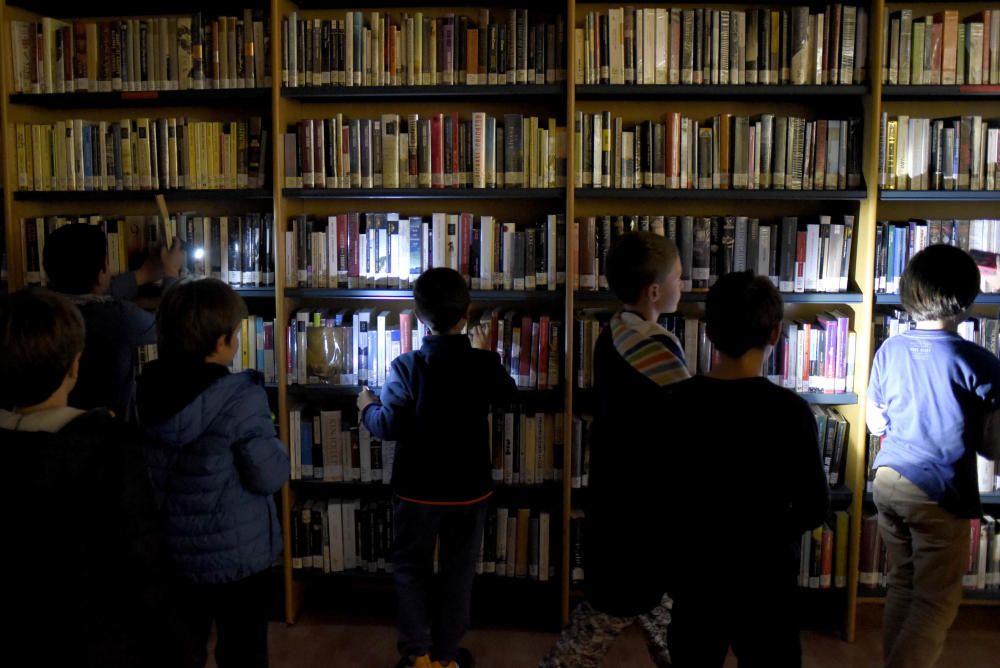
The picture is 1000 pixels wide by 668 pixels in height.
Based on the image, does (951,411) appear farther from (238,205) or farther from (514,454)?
(238,205)

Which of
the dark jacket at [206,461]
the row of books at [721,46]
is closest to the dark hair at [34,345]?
the dark jacket at [206,461]

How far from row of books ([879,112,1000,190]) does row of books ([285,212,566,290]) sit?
1.15 metres

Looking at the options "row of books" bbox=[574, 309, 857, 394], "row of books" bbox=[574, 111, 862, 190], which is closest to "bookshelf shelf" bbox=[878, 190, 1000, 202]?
"row of books" bbox=[574, 111, 862, 190]

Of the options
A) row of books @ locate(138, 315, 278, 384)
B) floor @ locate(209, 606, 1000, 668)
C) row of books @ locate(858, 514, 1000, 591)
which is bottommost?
floor @ locate(209, 606, 1000, 668)

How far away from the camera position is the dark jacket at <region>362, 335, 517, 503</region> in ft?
8.43

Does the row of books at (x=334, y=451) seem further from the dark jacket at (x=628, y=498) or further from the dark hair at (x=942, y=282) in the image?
the dark hair at (x=942, y=282)

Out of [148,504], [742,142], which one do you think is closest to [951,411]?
[742,142]

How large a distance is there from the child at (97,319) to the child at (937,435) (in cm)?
232

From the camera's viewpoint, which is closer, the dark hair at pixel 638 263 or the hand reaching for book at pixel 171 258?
the dark hair at pixel 638 263

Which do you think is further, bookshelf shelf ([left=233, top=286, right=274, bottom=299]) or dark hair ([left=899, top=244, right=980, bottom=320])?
bookshelf shelf ([left=233, top=286, right=274, bottom=299])

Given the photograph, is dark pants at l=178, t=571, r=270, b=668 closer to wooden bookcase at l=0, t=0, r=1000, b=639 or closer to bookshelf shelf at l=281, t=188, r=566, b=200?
wooden bookcase at l=0, t=0, r=1000, b=639

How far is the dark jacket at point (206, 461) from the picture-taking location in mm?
1963

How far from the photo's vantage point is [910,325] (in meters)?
2.99

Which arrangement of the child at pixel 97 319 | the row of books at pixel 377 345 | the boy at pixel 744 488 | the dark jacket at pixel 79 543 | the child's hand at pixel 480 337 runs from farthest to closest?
the row of books at pixel 377 345 → the child's hand at pixel 480 337 → the child at pixel 97 319 → the boy at pixel 744 488 → the dark jacket at pixel 79 543
